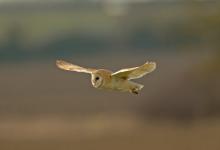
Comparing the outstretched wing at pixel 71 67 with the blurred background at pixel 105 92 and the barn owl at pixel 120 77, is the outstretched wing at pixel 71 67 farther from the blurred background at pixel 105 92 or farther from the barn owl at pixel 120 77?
the blurred background at pixel 105 92

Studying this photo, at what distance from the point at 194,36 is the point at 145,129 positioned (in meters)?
0.74

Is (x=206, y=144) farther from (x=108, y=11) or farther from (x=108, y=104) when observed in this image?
(x=108, y=104)

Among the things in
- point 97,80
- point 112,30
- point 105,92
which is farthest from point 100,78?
point 112,30

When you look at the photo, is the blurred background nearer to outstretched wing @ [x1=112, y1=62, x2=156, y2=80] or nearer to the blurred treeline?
the blurred treeline

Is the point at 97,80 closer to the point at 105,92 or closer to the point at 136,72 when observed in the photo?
the point at 136,72

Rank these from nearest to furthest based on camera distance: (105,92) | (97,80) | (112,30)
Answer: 1. (97,80)
2. (105,92)
3. (112,30)

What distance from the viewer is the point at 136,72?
374 millimetres

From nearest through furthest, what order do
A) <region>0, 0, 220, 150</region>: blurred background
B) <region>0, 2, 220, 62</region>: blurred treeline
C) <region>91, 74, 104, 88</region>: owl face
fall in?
<region>91, 74, 104, 88</region>: owl face → <region>0, 2, 220, 62</region>: blurred treeline → <region>0, 0, 220, 150</region>: blurred background

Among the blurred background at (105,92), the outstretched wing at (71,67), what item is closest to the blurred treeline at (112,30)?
the blurred background at (105,92)

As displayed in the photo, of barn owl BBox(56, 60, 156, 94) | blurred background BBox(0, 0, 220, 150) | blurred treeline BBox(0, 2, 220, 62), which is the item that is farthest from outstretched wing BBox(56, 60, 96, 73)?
blurred background BBox(0, 0, 220, 150)

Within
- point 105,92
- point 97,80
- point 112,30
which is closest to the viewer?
point 97,80

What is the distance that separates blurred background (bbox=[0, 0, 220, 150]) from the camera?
15.6 feet

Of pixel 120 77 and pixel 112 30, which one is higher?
pixel 112 30

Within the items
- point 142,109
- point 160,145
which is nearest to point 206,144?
point 160,145
